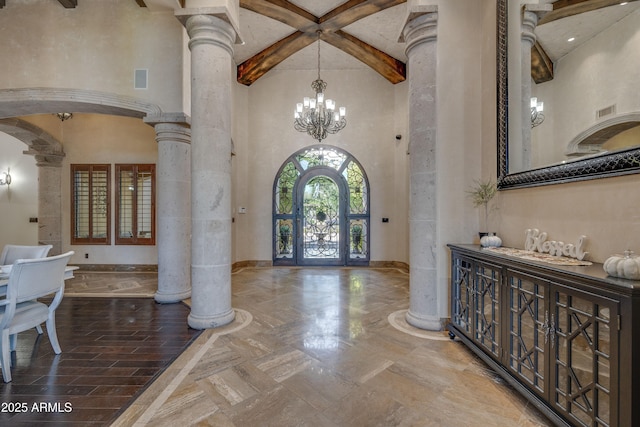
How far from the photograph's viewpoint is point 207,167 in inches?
125

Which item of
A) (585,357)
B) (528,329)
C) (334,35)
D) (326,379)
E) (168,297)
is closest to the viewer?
(585,357)

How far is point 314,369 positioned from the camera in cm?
234

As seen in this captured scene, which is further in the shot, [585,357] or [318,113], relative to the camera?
[318,113]

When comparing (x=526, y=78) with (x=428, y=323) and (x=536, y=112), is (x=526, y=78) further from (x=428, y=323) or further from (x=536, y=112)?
(x=428, y=323)

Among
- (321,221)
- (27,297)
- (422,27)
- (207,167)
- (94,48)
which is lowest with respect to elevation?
(27,297)

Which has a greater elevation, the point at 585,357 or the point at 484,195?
the point at 484,195

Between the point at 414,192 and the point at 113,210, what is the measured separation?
258 inches

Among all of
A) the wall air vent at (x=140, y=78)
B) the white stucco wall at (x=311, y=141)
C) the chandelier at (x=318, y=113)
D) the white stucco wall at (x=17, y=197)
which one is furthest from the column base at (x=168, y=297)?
the white stucco wall at (x=17, y=197)

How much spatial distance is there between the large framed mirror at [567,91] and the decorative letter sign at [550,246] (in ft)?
1.41

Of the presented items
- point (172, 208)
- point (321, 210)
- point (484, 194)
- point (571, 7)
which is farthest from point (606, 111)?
point (321, 210)

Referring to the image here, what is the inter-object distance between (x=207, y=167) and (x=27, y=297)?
1921 mm

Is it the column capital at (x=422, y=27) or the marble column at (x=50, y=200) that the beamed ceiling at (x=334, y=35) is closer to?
the column capital at (x=422, y=27)

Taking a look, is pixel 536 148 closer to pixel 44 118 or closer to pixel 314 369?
pixel 314 369

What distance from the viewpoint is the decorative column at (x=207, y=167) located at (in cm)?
317
